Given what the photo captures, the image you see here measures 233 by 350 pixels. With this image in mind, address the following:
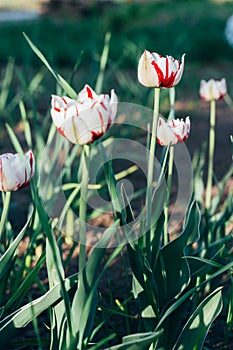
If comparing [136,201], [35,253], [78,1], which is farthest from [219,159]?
[78,1]

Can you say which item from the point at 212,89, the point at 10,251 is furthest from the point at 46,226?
the point at 212,89

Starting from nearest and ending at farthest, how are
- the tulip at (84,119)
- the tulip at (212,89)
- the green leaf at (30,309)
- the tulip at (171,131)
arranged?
1. the tulip at (84,119)
2. the green leaf at (30,309)
3. the tulip at (171,131)
4. the tulip at (212,89)

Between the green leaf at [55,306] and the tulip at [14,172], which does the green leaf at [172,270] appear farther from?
the tulip at [14,172]

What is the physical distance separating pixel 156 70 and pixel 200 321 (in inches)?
17.8

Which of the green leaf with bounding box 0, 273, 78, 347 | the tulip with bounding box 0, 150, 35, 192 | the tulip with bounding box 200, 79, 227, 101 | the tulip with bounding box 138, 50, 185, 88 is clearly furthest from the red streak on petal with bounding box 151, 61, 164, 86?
the tulip with bounding box 200, 79, 227, 101

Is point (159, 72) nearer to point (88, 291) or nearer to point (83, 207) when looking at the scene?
point (83, 207)

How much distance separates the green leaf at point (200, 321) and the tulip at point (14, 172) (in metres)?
0.38

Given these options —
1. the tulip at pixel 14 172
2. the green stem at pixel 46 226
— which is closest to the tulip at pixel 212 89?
the tulip at pixel 14 172

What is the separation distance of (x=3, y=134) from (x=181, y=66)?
1938 mm

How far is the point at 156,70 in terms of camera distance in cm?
117

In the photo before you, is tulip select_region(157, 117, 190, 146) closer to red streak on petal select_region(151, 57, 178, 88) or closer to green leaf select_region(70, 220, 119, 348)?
red streak on petal select_region(151, 57, 178, 88)

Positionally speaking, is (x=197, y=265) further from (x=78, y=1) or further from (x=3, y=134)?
(x=78, y=1)

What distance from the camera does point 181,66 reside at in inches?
47.8

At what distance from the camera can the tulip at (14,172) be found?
3.76ft
